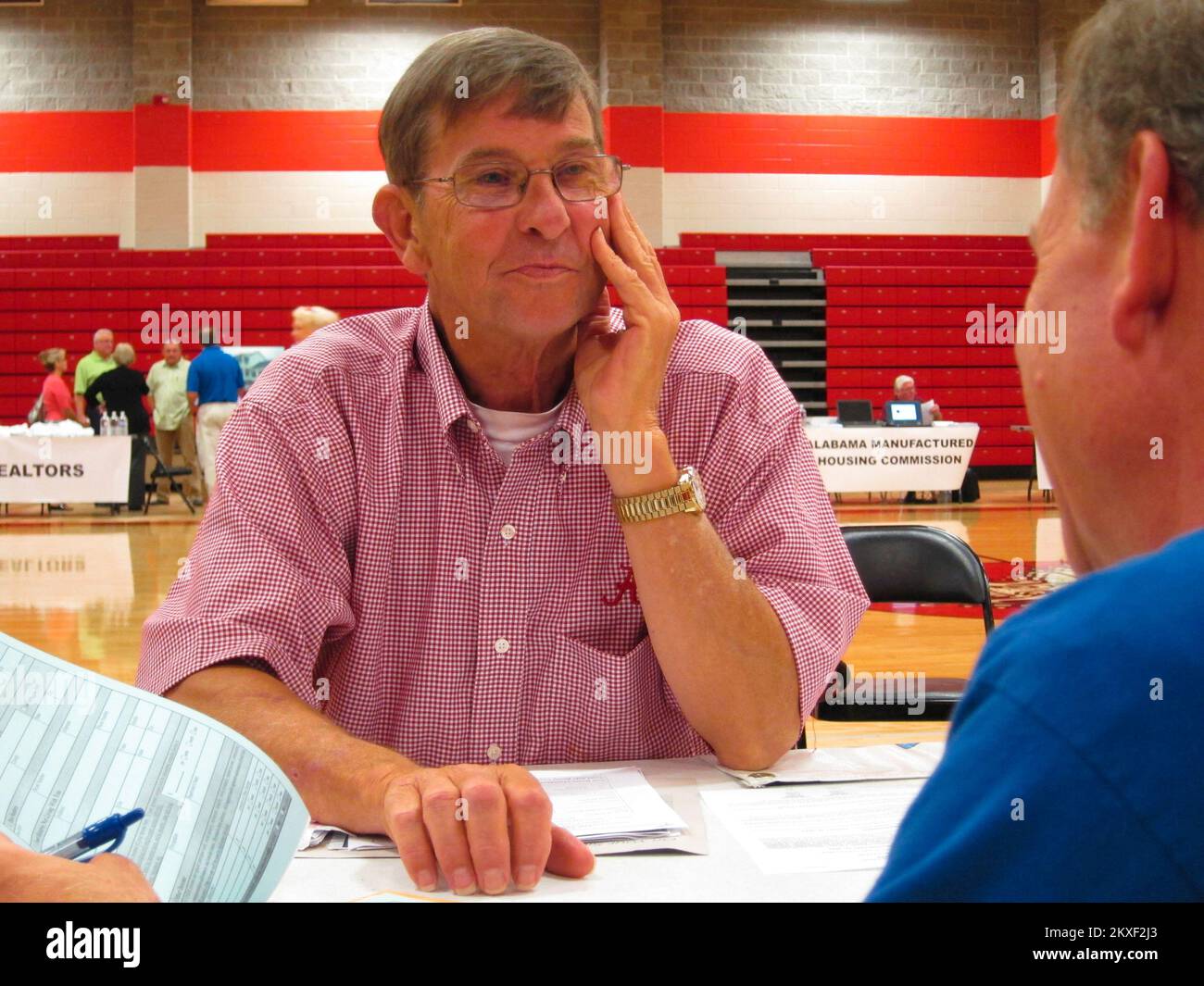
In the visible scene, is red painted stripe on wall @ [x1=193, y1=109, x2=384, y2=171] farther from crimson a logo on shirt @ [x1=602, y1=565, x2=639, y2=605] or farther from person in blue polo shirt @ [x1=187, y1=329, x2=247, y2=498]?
crimson a logo on shirt @ [x1=602, y1=565, x2=639, y2=605]

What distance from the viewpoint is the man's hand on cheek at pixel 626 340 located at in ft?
5.01

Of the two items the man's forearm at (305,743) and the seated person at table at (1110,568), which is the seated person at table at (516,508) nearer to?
the man's forearm at (305,743)

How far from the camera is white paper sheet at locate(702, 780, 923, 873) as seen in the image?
3.31ft

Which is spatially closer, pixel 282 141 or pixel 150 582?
pixel 150 582

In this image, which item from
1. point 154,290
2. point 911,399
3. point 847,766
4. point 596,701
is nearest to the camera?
point 847,766

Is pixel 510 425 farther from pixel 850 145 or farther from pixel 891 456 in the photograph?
pixel 850 145

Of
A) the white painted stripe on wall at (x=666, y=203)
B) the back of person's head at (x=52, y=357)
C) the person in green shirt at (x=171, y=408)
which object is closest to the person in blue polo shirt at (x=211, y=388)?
the person in green shirt at (x=171, y=408)

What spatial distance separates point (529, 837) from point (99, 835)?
326 mm

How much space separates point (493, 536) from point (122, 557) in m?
6.57

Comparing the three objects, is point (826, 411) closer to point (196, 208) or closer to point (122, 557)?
point (196, 208)

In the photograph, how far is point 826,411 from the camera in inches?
556

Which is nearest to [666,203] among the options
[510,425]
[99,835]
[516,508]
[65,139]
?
[65,139]

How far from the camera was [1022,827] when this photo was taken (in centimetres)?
44
